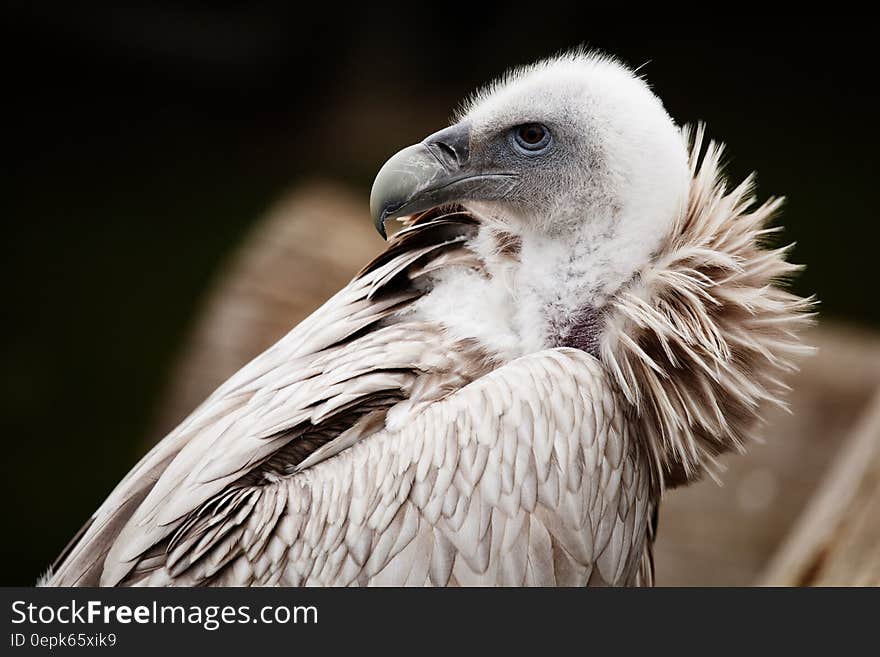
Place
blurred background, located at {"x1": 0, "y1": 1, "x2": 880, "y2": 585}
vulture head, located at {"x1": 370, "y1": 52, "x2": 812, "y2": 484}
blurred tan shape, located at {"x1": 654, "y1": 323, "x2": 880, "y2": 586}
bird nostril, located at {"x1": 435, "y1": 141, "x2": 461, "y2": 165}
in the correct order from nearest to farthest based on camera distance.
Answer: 1. vulture head, located at {"x1": 370, "y1": 52, "x2": 812, "y2": 484}
2. bird nostril, located at {"x1": 435, "y1": 141, "x2": 461, "y2": 165}
3. blurred tan shape, located at {"x1": 654, "y1": 323, "x2": 880, "y2": 586}
4. blurred background, located at {"x1": 0, "y1": 1, "x2": 880, "y2": 585}

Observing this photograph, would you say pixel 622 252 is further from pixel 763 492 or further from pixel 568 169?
pixel 763 492

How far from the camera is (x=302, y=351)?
7.16 ft

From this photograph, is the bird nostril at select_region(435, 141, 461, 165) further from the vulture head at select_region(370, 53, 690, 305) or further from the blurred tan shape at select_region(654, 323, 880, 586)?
the blurred tan shape at select_region(654, 323, 880, 586)

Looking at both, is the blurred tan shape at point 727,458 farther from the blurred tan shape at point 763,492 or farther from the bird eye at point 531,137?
the bird eye at point 531,137

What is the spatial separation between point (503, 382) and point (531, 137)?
0.54m

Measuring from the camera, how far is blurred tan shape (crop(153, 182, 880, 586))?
3.84m

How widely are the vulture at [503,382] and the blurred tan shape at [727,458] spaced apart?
1.69 m

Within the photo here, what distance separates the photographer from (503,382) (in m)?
1.90

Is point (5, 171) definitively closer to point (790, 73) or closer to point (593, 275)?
point (790, 73)

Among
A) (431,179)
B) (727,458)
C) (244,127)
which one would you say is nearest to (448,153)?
(431,179)

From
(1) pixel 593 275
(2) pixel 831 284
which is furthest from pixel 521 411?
(2) pixel 831 284

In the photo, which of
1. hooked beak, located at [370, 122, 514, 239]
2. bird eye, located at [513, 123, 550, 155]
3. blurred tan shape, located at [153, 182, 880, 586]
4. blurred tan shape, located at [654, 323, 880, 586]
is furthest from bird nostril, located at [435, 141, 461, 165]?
blurred tan shape, located at [654, 323, 880, 586]

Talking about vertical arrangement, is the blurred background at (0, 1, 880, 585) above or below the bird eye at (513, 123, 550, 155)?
above

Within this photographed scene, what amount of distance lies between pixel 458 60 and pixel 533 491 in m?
7.06
